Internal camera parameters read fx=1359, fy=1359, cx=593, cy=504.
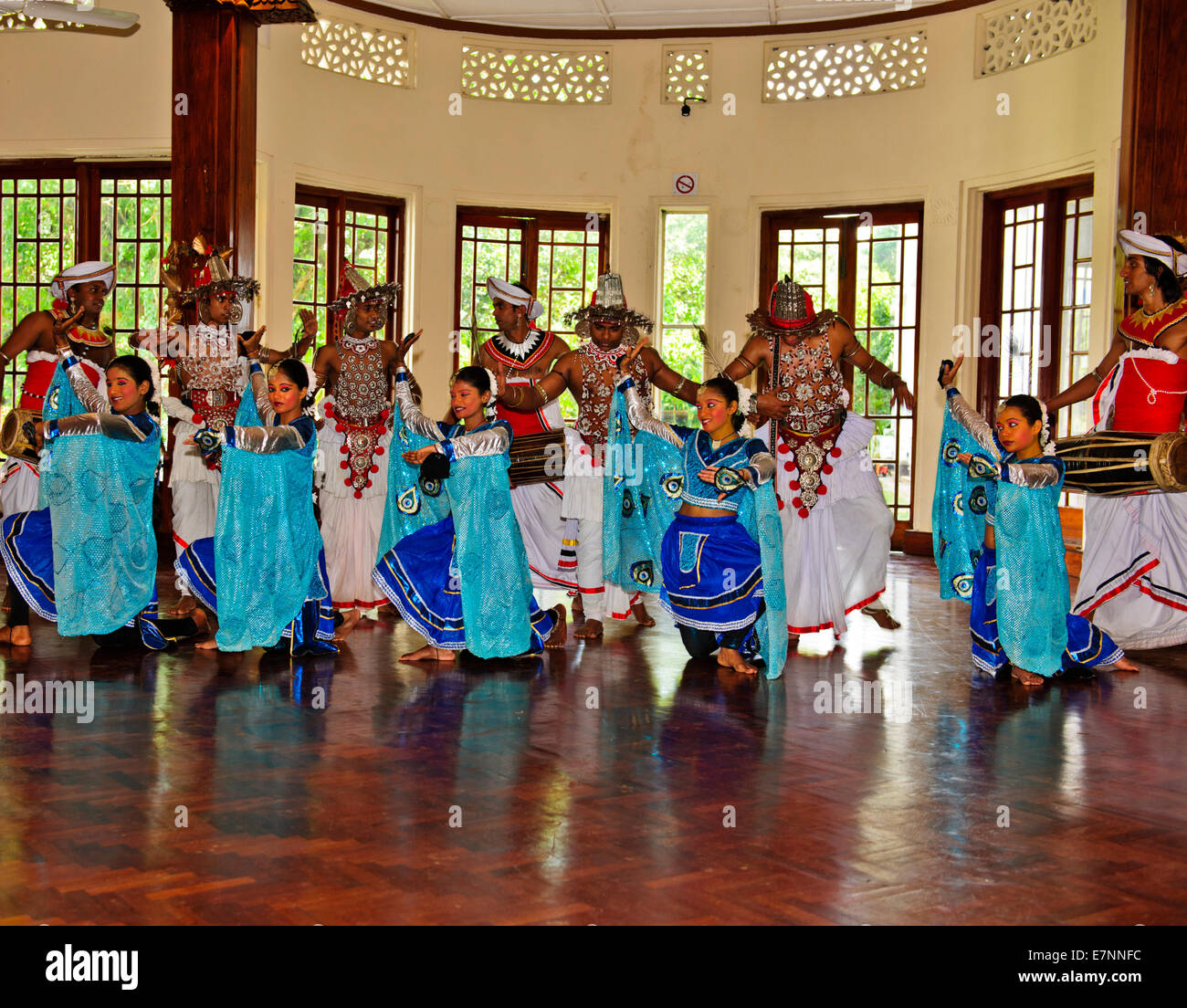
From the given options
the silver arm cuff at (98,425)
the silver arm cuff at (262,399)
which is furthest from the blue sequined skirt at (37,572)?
the silver arm cuff at (262,399)

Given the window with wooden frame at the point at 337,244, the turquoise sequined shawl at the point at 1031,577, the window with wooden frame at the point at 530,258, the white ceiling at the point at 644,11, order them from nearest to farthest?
1. the turquoise sequined shawl at the point at 1031,577
2. the white ceiling at the point at 644,11
3. the window with wooden frame at the point at 337,244
4. the window with wooden frame at the point at 530,258

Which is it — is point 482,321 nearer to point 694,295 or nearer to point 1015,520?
point 694,295

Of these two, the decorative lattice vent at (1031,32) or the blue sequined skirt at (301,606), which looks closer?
the blue sequined skirt at (301,606)

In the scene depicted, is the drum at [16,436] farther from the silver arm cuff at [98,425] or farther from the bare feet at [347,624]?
the bare feet at [347,624]

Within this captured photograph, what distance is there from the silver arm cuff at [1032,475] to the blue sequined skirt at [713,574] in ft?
3.64

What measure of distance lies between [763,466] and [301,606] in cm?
211

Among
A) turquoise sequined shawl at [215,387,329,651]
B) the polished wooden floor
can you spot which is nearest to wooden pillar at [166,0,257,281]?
turquoise sequined shawl at [215,387,329,651]

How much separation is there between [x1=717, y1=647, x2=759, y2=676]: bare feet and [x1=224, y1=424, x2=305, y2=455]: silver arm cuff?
2.08 meters

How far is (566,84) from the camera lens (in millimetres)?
10938

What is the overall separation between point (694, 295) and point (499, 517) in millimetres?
5697

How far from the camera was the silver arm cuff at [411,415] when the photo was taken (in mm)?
6043

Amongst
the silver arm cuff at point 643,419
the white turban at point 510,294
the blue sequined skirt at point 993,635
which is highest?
the white turban at point 510,294

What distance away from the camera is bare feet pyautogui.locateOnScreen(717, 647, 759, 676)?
19.0ft

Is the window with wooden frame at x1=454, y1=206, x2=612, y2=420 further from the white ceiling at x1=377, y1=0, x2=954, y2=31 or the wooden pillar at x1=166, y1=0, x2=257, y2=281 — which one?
the wooden pillar at x1=166, y1=0, x2=257, y2=281
